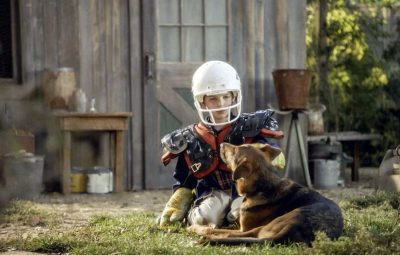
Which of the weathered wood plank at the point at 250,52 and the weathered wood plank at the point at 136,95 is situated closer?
the weathered wood plank at the point at 136,95

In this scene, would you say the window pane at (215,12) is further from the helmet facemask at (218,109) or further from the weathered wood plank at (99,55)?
the helmet facemask at (218,109)

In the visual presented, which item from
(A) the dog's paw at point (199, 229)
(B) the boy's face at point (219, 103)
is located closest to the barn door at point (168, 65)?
(B) the boy's face at point (219, 103)

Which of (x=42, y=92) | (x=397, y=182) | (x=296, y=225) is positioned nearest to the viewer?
(x=296, y=225)

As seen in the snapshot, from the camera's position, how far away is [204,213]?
5.60 m

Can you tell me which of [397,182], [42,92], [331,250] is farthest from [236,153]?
[42,92]

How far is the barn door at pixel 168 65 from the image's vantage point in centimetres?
962

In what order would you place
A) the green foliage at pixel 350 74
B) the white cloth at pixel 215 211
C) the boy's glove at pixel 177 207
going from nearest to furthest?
the white cloth at pixel 215 211 → the boy's glove at pixel 177 207 → the green foliage at pixel 350 74

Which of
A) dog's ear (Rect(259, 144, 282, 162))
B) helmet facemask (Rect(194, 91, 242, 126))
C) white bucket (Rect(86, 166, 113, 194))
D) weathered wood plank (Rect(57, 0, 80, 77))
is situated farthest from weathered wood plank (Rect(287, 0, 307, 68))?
dog's ear (Rect(259, 144, 282, 162))

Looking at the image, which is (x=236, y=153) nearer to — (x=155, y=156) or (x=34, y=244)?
(x=34, y=244)

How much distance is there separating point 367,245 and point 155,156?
5690 millimetres

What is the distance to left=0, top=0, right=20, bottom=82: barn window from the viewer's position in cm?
936

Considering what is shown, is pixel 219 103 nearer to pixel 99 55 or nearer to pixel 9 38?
pixel 99 55

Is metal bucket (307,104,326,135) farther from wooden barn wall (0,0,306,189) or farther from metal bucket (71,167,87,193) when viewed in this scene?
metal bucket (71,167,87,193)

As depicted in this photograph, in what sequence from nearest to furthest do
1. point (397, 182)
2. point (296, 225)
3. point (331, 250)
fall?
point (331, 250) < point (296, 225) < point (397, 182)
